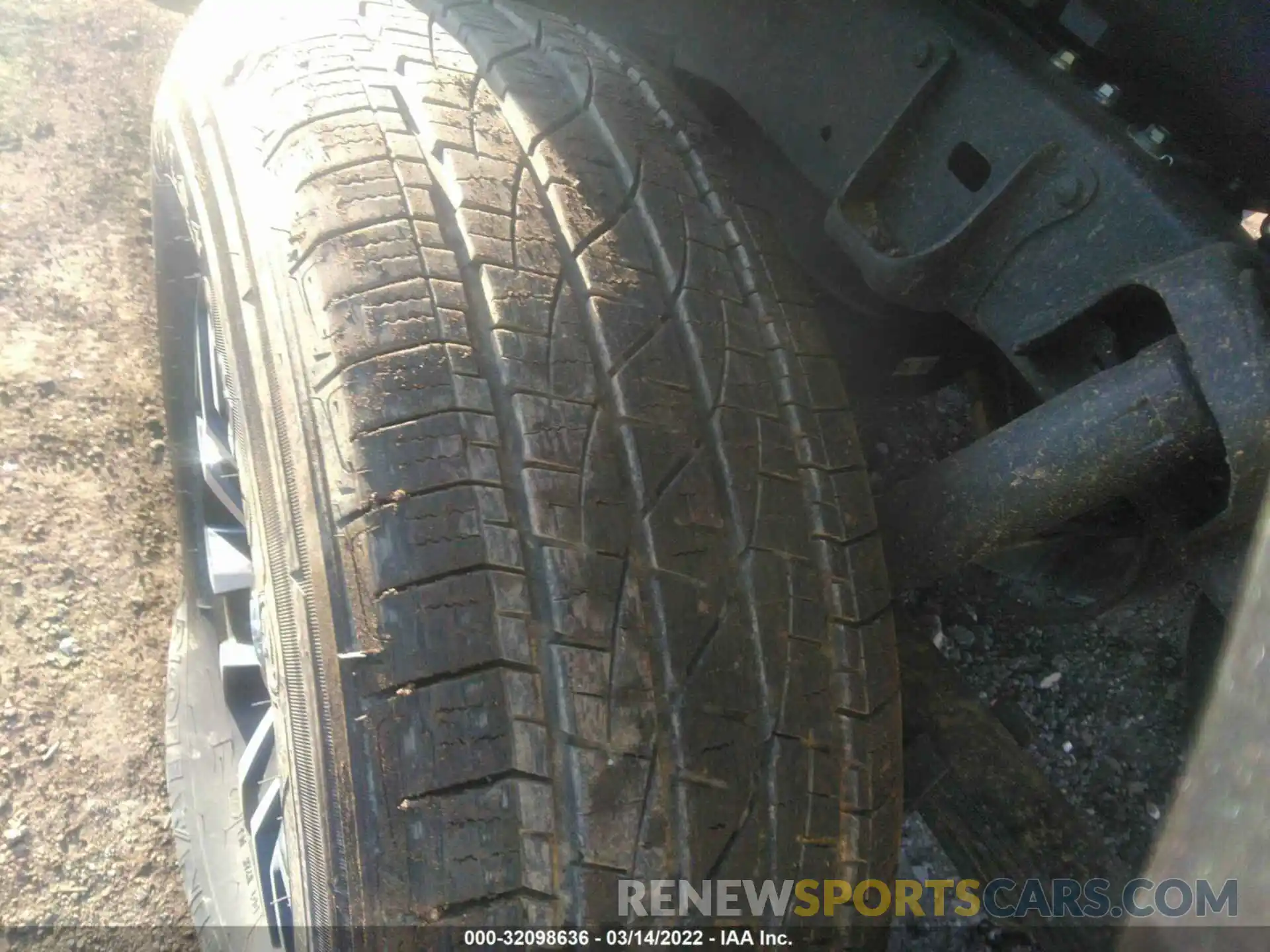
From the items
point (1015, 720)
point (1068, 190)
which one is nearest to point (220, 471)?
point (1068, 190)

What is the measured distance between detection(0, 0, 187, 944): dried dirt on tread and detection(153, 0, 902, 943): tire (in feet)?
4.10

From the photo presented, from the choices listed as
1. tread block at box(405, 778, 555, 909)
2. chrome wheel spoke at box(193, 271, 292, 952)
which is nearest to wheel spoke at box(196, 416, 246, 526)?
chrome wheel spoke at box(193, 271, 292, 952)

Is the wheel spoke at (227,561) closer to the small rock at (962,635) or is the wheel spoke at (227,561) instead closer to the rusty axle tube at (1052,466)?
the rusty axle tube at (1052,466)

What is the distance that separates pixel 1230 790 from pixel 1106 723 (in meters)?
1.25

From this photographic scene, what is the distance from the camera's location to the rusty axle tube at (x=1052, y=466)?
2.98ft

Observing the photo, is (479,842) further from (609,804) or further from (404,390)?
(404,390)

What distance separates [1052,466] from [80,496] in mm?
2283

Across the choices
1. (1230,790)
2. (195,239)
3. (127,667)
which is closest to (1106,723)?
(1230,790)

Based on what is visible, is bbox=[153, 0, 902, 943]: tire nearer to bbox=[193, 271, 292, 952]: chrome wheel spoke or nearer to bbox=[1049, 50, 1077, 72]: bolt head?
bbox=[1049, 50, 1077, 72]: bolt head

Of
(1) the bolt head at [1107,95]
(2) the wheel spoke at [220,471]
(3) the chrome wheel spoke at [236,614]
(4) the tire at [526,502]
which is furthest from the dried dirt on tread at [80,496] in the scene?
(1) the bolt head at [1107,95]

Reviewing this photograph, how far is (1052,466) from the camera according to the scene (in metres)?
1.00

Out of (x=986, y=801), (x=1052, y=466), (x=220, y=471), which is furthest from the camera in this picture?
(x=220, y=471)

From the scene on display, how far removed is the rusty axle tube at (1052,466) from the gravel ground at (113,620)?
344mm

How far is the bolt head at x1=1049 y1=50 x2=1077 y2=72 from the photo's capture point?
108cm
